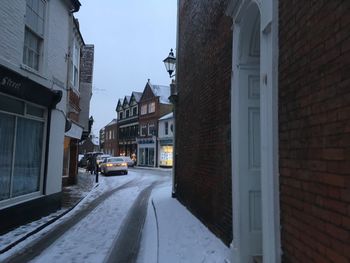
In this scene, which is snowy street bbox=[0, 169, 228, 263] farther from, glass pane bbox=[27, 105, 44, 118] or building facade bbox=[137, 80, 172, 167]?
building facade bbox=[137, 80, 172, 167]

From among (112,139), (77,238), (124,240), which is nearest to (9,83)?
(77,238)

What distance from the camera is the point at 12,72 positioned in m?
8.48

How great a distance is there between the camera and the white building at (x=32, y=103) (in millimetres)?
8742

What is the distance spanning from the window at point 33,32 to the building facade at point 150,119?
39.1m

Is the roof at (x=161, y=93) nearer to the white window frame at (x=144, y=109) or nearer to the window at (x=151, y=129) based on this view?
the white window frame at (x=144, y=109)

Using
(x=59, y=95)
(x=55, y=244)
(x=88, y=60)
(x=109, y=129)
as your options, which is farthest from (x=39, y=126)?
(x=109, y=129)

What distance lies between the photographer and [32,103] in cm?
1006

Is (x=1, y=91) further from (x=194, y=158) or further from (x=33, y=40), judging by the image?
(x=194, y=158)

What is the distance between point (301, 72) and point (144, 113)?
5311 centimetres


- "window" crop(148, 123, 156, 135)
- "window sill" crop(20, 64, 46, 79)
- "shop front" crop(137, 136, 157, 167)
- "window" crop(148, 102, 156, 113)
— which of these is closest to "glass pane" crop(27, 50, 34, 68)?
"window sill" crop(20, 64, 46, 79)

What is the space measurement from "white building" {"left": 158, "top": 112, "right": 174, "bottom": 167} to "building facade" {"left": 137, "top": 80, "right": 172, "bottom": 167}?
1165mm

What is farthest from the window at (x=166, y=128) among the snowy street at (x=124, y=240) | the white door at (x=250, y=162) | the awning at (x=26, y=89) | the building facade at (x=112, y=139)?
the white door at (x=250, y=162)

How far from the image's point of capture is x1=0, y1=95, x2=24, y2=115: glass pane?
28.4 ft

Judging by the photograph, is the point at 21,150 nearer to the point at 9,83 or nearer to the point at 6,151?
the point at 6,151
